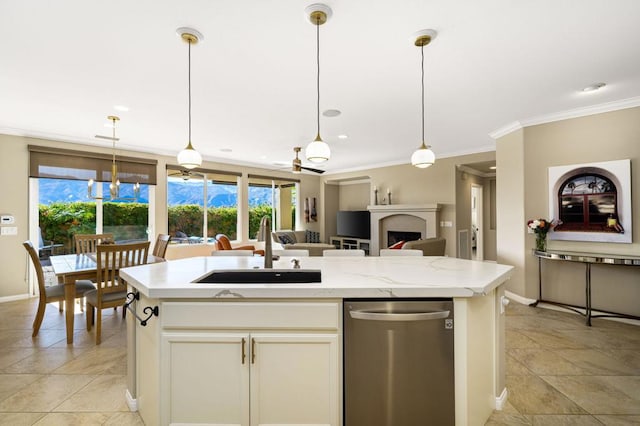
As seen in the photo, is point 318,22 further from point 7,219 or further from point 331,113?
point 7,219

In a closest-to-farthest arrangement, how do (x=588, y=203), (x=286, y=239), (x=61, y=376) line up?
1. (x=61, y=376)
2. (x=588, y=203)
3. (x=286, y=239)

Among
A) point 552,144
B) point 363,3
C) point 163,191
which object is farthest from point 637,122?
point 163,191

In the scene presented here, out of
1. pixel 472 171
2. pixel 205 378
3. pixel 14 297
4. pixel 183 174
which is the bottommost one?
pixel 14 297

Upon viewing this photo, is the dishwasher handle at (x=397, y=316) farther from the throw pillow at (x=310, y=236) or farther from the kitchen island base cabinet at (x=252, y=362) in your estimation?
the throw pillow at (x=310, y=236)

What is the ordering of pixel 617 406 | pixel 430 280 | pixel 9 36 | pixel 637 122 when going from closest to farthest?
pixel 430 280 < pixel 617 406 < pixel 9 36 < pixel 637 122

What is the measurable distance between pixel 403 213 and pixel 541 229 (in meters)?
3.18

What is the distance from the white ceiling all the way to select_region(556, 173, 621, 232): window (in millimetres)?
931

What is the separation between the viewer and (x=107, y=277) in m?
2.96

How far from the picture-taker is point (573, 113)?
12.3 ft

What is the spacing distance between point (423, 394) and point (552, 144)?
391 cm

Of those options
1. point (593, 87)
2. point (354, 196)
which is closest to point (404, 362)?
point (593, 87)

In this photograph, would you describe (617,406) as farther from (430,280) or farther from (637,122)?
(637,122)

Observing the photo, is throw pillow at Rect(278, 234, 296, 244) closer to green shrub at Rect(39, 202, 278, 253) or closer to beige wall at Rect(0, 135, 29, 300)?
green shrub at Rect(39, 202, 278, 253)

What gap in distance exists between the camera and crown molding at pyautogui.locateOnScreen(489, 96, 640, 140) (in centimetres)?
343
